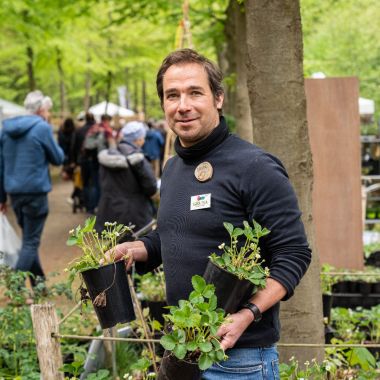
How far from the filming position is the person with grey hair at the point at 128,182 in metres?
8.12

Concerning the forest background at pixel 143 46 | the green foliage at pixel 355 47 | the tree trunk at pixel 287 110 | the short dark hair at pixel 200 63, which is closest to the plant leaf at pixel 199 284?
the short dark hair at pixel 200 63

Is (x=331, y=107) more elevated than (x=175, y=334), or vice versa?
(x=331, y=107)

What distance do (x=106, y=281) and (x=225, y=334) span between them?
0.66 metres

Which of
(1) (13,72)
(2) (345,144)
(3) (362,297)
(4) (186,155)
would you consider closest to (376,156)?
(2) (345,144)

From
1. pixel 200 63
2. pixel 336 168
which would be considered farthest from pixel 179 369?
pixel 336 168

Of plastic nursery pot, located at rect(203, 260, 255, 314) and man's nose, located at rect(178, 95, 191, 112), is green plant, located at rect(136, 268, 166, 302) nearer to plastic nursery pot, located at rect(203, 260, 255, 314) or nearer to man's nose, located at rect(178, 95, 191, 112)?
man's nose, located at rect(178, 95, 191, 112)

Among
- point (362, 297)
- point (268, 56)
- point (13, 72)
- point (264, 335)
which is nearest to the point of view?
point (264, 335)

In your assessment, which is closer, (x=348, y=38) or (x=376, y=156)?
(x=376, y=156)

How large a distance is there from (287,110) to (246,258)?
5.34ft

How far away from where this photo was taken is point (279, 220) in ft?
8.76

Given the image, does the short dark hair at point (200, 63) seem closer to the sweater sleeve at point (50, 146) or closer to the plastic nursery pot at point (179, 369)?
the plastic nursery pot at point (179, 369)

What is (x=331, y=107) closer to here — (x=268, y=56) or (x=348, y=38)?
(x=268, y=56)

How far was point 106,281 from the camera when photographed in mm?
3020

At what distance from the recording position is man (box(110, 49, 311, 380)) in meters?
2.67
